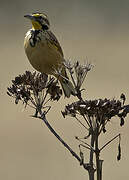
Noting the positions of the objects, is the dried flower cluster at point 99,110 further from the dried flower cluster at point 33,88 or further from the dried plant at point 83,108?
the dried flower cluster at point 33,88

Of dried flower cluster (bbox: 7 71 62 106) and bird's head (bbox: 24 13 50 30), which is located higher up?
bird's head (bbox: 24 13 50 30)

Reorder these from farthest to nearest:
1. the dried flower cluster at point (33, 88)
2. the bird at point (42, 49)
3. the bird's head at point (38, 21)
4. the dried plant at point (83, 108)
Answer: the bird's head at point (38, 21)
the bird at point (42, 49)
the dried flower cluster at point (33, 88)
the dried plant at point (83, 108)

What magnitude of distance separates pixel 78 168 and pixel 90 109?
296 inches

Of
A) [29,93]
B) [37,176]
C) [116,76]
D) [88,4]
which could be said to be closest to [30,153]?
[37,176]

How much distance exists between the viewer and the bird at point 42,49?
6070mm

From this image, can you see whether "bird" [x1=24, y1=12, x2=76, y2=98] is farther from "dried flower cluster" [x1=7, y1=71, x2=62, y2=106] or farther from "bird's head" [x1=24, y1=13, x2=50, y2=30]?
"dried flower cluster" [x1=7, y1=71, x2=62, y2=106]

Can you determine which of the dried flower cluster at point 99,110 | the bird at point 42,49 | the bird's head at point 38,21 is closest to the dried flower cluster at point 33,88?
the dried flower cluster at point 99,110

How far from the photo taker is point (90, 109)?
356 cm

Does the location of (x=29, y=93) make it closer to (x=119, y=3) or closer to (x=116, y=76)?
(x=116, y=76)

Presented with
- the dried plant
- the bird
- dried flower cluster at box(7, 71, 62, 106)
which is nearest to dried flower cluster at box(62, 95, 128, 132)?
the dried plant

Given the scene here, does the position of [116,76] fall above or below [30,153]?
above

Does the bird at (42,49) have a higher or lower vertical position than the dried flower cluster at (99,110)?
higher

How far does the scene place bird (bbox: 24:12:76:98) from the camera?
6.07 m

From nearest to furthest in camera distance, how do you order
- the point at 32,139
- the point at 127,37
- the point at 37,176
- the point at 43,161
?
the point at 37,176 < the point at 43,161 < the point at 32,139 < the point at 127,37
